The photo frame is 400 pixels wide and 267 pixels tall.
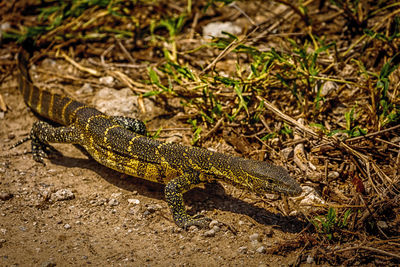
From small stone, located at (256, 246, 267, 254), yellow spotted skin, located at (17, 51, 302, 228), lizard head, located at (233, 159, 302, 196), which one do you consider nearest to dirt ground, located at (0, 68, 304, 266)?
small stone, located at (256, 246, 267, 254)

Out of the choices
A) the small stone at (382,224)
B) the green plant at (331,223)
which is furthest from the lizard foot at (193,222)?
the small stone at (382,224)

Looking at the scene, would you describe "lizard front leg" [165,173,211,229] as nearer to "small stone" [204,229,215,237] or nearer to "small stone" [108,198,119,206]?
"small stone" [204,229,215,237]

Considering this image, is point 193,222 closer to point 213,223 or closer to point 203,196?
point 213,223

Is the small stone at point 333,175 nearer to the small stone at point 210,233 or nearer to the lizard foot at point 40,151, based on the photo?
the small stone at point 210,233

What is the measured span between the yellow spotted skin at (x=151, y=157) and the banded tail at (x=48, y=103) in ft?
0.06

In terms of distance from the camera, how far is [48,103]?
6.84m

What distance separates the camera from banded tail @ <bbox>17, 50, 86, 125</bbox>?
21.4ft

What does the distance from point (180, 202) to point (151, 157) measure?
34.0 inches

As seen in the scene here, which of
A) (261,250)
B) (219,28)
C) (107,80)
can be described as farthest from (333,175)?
(107,80)

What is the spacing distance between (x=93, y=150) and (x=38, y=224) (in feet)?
4.84

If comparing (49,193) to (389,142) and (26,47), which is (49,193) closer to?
(26,47)

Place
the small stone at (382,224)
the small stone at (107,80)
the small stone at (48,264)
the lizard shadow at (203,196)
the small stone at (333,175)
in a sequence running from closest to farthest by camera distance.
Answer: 1. the small stone at (48,264)
2. the small stone at (382,224)
3. the lizard shadow at (203,196)
4. the small stone at (333,175)
5. the small stone at (107,80)

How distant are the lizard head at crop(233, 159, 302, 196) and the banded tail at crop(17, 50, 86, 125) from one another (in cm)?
327

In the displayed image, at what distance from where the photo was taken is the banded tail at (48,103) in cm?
652
